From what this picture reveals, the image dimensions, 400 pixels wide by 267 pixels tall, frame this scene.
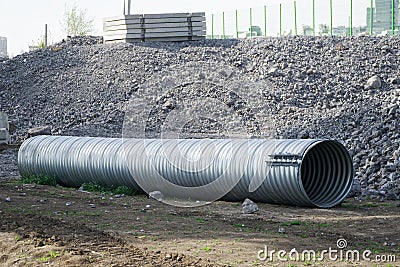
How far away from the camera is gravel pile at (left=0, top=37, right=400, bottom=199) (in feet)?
62.6

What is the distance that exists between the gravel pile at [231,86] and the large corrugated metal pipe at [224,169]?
117 inches

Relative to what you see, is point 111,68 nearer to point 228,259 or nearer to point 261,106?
point 261,106

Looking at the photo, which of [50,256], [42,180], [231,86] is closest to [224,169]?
[42,180]

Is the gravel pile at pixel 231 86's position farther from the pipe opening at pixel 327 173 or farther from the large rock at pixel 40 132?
Result: the pipe opening at pixel 327 173

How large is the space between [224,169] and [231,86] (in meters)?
11.8

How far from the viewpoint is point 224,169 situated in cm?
1223

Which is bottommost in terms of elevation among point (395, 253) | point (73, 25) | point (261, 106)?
point (395, 253)

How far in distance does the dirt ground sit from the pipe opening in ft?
0.99

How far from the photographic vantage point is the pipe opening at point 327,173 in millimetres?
12387

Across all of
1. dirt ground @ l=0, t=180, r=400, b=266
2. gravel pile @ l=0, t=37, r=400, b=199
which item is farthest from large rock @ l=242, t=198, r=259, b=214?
gravel pile @ l=0, t=37, r=400, b=199

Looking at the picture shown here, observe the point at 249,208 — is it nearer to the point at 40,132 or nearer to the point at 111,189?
the point at 111,189

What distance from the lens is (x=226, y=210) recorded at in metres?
11.5

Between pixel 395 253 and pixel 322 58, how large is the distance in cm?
1699

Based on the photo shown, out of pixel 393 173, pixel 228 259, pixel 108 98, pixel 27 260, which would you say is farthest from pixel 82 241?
pixel 108 98
